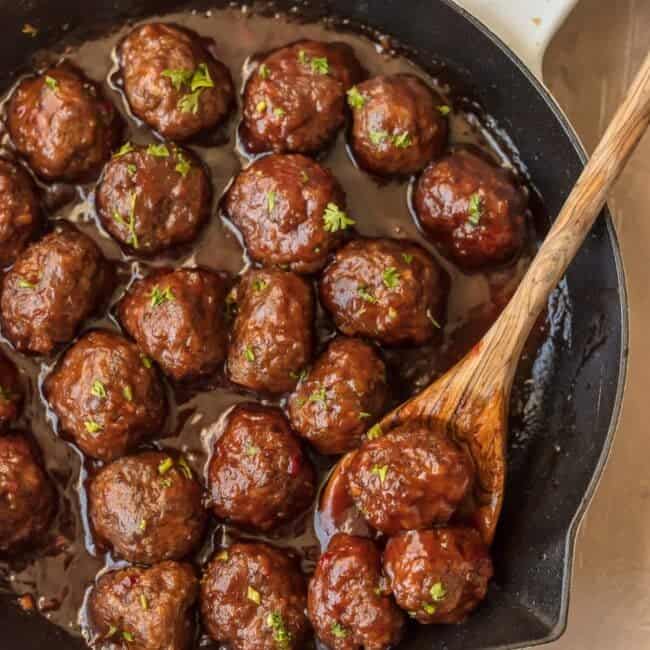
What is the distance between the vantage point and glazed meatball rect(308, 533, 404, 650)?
3094 mm

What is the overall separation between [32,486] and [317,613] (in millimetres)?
1067

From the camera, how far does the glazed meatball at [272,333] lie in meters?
3.19

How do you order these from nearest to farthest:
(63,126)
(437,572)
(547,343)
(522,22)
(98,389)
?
1. (437,572)
2. (98,389)
3. (63,126)
4. (522,22)
5. (547,343)

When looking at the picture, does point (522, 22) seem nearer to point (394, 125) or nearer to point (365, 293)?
point (394, 125)

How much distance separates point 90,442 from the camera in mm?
3234

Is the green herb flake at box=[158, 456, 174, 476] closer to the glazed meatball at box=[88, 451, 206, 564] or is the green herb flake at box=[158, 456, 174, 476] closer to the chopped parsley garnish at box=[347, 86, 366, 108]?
the glazed meatball at box=[88, 451, 206, 564]

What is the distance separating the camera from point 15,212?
10.8 ft

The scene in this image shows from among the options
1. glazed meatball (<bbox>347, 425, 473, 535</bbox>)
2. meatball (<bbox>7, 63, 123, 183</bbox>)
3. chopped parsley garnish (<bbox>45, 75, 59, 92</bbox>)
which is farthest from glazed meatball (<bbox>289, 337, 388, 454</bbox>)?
chopped parsley garnish (<bbox>45, 75, 59, 92</bbox>)

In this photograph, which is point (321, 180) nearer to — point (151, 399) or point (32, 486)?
point (151, 399)

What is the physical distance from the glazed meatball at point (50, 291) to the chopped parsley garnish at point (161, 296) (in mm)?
243

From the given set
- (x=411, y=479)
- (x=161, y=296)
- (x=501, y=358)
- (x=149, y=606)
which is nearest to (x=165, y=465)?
(x=149, y=606)

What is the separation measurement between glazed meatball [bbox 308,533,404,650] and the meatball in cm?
166

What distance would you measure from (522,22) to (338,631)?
2233 mm

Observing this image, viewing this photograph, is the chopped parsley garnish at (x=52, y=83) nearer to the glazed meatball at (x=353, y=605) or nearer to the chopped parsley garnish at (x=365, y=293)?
the chopped parsley garnish at (x=365, y=293)
